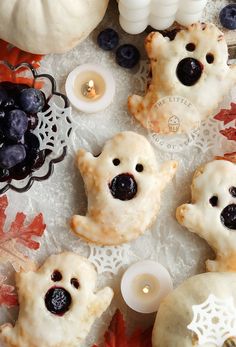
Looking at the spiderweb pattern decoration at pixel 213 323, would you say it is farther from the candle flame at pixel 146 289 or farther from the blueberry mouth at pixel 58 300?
the blueberry mouth at pixel 58 300

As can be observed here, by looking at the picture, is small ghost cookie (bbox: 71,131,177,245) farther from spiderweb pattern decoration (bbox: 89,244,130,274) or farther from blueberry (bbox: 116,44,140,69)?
blueberry (bbox: 116,44,140,69)

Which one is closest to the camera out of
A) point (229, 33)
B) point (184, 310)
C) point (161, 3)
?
point (184, 310)

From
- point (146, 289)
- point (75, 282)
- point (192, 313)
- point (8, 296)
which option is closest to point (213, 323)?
point (192, 313)

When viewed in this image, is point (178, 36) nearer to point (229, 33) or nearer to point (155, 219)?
point (229, 33)

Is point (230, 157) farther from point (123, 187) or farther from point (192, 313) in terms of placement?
point (192, 313)

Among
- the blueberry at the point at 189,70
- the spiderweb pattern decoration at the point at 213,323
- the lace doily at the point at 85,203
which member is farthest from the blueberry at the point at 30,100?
the spiderweb pattern decoration at the point at 213,323

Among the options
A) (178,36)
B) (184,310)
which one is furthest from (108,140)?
(184,310)

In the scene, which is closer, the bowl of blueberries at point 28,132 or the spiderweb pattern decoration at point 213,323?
the spiderweb pattern decoration at point 213,323
